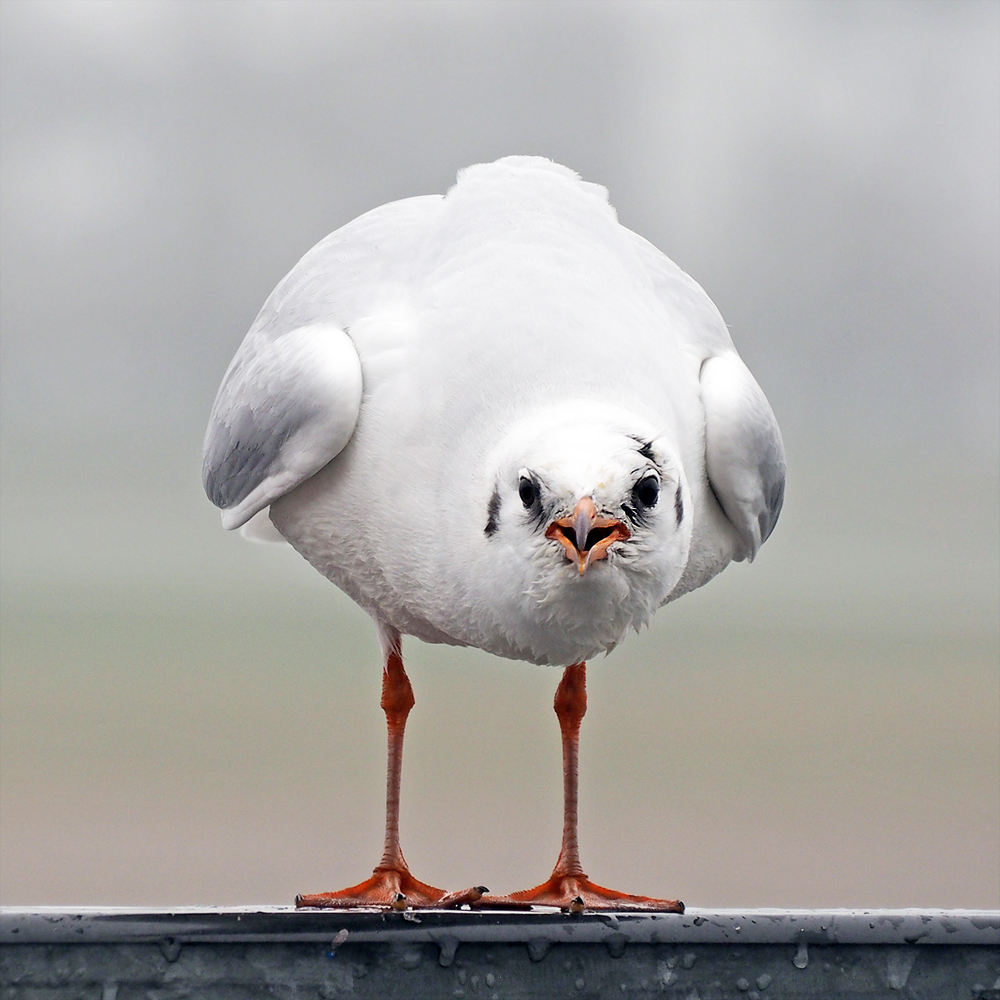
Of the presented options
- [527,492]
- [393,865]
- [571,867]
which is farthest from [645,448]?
[393,865]

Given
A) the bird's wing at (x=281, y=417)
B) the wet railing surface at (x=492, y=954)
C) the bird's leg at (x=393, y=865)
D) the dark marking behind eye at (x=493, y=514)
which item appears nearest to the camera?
the wet railing surface at (x=492, y=954)

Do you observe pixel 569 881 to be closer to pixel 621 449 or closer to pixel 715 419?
pixel 715 419

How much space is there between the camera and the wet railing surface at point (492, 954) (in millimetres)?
3889

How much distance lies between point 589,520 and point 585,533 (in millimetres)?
32

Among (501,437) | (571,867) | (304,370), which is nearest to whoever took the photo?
(501,437)

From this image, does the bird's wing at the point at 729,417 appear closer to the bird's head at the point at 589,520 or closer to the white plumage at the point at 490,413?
the white plumage at the point at 490,413

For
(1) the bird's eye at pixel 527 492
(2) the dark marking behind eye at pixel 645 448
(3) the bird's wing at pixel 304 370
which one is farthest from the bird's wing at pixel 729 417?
(1) the bird's eye at pixel 527 492

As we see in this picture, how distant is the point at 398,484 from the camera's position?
484 centimetres

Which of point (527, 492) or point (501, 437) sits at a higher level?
point (501, 437)

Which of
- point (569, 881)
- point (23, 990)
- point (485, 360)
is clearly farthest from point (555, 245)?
point (23, 990)

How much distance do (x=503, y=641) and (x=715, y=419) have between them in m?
1.33

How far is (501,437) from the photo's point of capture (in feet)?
14.4

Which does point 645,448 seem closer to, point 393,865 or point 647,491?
point 647,491

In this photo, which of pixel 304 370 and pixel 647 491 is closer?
pixel 647 491
